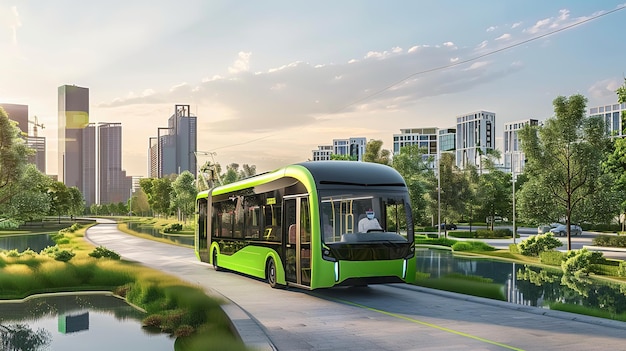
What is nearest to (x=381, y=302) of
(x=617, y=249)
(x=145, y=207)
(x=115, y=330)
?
(x=115, y=330)

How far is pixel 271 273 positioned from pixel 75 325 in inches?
222

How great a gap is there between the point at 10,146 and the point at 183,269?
589 inches

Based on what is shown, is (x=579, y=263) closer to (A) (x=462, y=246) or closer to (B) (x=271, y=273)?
(A) (x=462, y=246)

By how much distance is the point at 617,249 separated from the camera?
Answer: 39.1 metres

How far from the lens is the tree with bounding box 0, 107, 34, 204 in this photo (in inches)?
1300

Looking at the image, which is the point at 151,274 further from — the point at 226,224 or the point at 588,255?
the point at 588,255

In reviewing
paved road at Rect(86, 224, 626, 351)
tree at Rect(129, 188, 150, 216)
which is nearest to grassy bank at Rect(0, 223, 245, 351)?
paved road at Rect(86, 224, 626, 351)

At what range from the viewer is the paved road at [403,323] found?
32.5ft

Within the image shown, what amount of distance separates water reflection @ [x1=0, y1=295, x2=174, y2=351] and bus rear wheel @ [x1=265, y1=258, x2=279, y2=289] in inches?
152

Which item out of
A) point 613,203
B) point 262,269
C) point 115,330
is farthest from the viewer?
point 613,203

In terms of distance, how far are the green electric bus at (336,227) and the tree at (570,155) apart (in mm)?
19866

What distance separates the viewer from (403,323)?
38.7ft

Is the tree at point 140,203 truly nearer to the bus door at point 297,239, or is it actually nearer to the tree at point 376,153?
the tree at point 376,153

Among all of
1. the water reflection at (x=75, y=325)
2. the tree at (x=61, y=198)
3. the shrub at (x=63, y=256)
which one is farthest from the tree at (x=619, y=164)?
the tree at (x=61, y=198)
